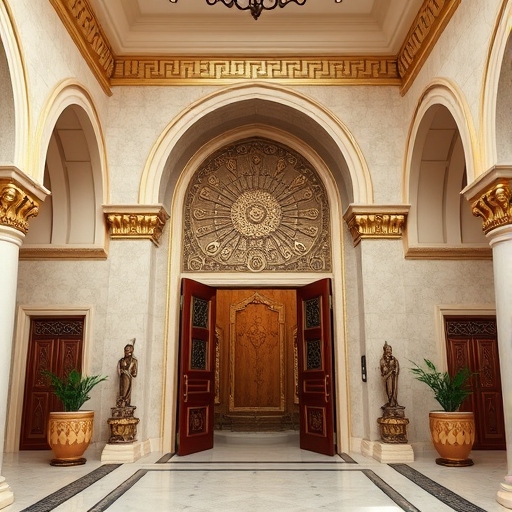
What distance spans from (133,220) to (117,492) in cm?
345

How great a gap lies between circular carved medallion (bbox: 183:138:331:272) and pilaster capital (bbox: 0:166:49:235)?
3265mm

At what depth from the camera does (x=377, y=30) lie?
7352 mm

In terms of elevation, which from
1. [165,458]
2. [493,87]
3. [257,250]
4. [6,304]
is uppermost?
[493,87]

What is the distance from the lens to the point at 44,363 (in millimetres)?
7172

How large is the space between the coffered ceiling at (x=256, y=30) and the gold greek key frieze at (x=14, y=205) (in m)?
3.35

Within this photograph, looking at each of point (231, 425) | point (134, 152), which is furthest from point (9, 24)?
point (231, 425)

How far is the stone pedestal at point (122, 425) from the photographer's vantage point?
6285mm

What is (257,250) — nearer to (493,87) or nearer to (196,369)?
(196,369)

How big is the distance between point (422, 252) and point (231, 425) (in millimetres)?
5026

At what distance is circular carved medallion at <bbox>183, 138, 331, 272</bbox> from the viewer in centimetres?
780

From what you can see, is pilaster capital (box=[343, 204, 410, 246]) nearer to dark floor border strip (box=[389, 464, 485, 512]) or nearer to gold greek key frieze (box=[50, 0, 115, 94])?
dark floor border strip (box=[389, 464, 485, 512])

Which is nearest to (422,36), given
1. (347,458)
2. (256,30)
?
(256,30)

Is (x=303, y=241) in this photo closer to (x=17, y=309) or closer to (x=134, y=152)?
(x=134, y=152)

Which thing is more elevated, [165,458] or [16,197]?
[16,197]
